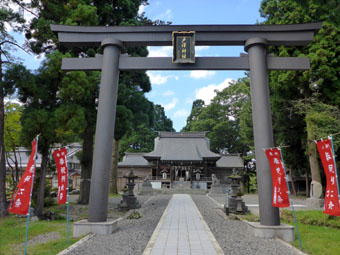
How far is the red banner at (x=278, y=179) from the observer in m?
5.20

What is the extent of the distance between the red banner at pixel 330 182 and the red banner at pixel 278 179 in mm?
1012

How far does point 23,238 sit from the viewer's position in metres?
6.02

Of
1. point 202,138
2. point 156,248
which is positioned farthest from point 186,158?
point 156,248

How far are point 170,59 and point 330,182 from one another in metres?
4.74

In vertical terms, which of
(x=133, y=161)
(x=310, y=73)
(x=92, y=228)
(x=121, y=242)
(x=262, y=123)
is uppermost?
(x=310, y=73)

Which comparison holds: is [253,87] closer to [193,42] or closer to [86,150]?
[193,42]

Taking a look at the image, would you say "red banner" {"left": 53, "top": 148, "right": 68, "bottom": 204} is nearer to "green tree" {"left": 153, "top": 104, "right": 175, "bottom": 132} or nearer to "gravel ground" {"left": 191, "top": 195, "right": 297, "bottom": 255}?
"gravel ground" {"left": 191, "top": 195, "right": 297, "bottom": 255}

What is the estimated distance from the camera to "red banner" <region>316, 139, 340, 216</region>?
13.2 feet

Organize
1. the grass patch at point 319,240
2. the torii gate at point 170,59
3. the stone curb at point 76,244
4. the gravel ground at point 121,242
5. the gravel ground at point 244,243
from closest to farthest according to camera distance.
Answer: the stone curb at point 76,244 → the gravel ground at point 121,242 → the gravel ground at point 244,243 → the grass patch at point 319,240 → the torii gate at point 170,59

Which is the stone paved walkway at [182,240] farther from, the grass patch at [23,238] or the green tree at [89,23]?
the green tree at [89,23]

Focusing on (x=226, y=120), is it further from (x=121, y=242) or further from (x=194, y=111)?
(x=121, y=242)

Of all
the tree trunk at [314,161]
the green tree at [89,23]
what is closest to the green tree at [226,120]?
the tree trunk at [314,161]

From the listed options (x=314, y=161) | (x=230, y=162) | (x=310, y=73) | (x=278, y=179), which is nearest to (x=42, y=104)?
(x=278, y=179)

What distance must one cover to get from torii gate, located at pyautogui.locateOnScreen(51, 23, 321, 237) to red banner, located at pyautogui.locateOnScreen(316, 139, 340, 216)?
1.76 m
